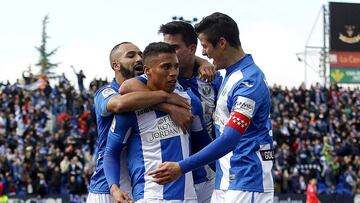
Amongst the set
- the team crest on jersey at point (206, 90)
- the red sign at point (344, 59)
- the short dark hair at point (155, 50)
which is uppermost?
the red sign at point (344, 59)

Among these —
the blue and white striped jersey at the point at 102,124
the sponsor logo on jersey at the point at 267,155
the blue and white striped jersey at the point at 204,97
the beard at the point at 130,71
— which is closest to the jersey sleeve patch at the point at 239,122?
the sponsor logo on jersey at the point at 267,155

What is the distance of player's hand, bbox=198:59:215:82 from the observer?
611cm

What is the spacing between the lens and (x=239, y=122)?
5059 mm

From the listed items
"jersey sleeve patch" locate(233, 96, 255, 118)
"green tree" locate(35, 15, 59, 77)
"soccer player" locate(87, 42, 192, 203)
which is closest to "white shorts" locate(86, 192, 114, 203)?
"soccer player" locate(87, 42, 192, 203)

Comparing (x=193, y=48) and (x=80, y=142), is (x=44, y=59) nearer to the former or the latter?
(x=80, y=142)

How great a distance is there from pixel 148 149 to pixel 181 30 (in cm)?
124

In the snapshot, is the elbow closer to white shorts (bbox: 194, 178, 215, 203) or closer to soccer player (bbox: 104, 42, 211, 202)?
soccer player (bbox: 104, 42, 211, 202)

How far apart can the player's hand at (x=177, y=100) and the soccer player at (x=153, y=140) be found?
2.3 inches

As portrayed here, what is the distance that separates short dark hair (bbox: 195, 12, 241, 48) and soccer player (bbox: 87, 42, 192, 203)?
519 mm

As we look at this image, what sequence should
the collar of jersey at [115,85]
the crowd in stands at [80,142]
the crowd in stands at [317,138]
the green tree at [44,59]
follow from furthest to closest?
the green tree at [44,59]
the crowd in stands at [317,138]
the crowd in stands at [80,142]
the collar of jersey at [115,85]

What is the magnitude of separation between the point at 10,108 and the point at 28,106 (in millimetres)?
860

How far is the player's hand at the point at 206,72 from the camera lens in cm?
611

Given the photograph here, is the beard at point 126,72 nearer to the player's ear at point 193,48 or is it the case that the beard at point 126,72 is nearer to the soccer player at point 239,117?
the player's ear at point 193,48

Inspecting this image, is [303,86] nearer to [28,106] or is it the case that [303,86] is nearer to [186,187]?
[28,106]
